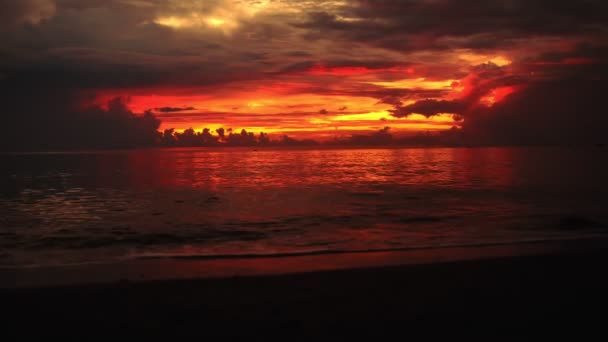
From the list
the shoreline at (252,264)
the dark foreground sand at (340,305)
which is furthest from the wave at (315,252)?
the dark foreground sand at (340,305)

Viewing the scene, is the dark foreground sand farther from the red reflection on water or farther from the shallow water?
the red reflection on water

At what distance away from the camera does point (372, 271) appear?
33.8ft

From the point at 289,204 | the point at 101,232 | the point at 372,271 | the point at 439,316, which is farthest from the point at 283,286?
the point at 289,204

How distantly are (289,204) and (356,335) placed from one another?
21.9m

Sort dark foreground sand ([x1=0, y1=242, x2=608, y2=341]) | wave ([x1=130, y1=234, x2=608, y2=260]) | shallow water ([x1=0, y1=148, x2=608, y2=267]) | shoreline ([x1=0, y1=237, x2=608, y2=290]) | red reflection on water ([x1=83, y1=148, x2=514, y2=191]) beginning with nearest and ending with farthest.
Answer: dark foreground sand ([x1=0, y1=242, x2=608, y2=341]), shoreline ([x1=0, y1=237, x2=608, y2=290]), wave ([x1=130, y1=234, x2=608, y2=260]), shallow water ([x1=0, y1=148, x2=608, y2=267]), red reflection on water ([x1=83, y1=148, x2=514, y2=191])

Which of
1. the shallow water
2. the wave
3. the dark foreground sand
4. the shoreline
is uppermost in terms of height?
the dark foreground sand

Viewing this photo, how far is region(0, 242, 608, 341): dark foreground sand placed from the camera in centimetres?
668

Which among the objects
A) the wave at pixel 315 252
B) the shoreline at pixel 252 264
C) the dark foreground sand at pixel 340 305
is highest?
the dark foreground sand at pixel 340 305

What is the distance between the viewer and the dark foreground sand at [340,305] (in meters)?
6.68

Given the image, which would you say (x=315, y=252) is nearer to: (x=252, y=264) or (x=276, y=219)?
(x=252, y=264)

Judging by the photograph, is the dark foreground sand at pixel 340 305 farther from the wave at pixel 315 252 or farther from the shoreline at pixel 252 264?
the wave at pixel 315 252

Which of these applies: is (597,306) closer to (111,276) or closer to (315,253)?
(315,253)

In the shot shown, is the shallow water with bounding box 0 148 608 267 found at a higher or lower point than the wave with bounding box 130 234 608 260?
lower

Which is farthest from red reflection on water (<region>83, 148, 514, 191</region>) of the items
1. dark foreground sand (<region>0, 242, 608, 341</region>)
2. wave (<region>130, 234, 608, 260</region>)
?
dark foreground sand (<region>0, 242, 608, 341</region>)
